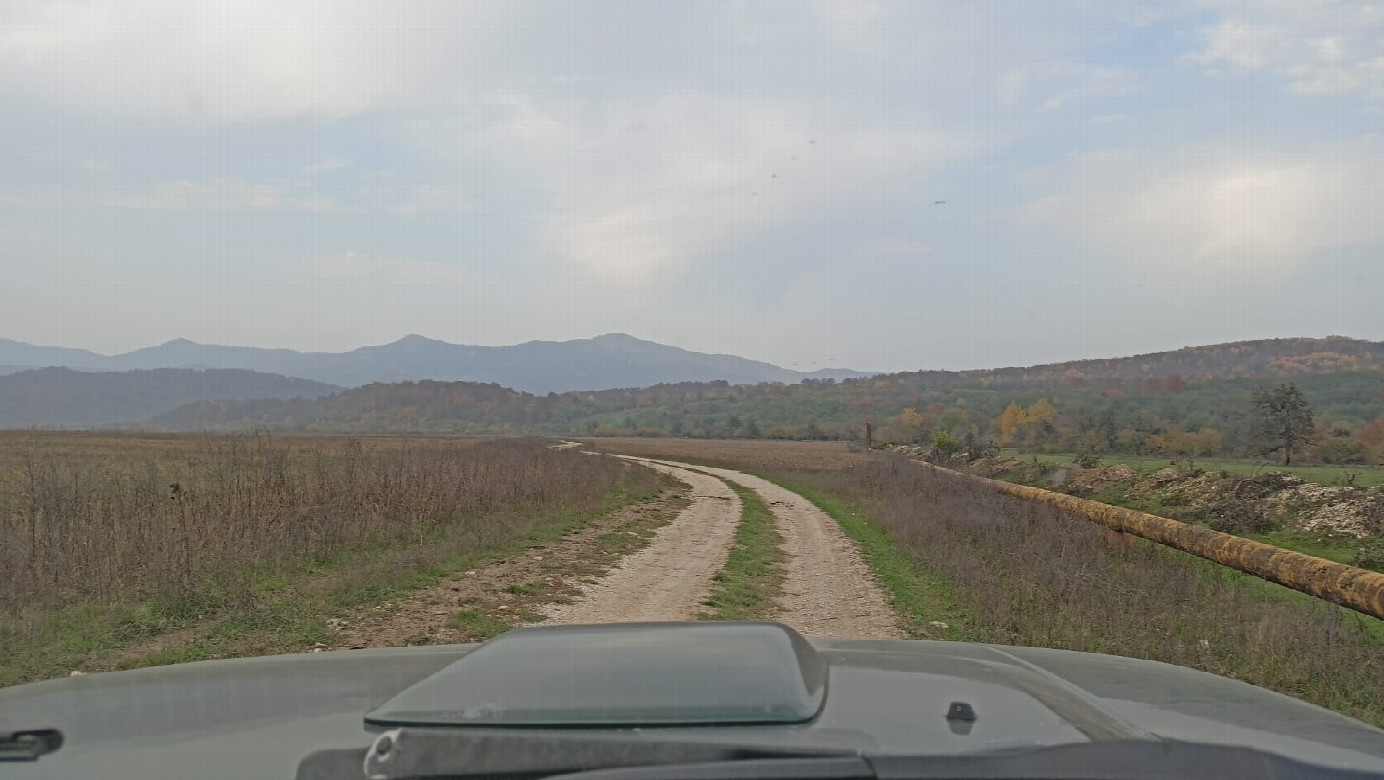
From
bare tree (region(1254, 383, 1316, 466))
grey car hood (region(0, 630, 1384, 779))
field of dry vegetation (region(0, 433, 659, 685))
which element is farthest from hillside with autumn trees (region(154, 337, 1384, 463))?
grey car hood (region(0, 630, 1384, 779))

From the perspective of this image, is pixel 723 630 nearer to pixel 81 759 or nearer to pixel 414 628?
pixel 81 759

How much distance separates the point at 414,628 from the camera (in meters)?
9.82

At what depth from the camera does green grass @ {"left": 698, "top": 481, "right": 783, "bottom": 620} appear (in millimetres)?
11555

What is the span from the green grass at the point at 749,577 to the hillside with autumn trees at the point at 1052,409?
9470mm

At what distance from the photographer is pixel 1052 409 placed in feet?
264

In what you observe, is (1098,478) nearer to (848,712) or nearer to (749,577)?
(749,577)

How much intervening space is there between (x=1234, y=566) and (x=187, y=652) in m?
11.3

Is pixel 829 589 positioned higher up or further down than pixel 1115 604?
further down

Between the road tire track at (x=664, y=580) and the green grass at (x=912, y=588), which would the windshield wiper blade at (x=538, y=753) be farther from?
the road tire track at (x=664, y=580)

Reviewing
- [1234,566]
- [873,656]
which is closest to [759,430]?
[1234,566]

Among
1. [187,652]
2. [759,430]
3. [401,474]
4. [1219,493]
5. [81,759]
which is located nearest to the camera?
[81,759]

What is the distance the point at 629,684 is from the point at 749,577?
1231cm

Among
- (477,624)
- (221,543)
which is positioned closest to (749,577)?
(477,624)

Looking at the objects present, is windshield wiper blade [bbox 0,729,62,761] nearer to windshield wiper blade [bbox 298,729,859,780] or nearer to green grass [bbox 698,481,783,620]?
windshield wiper blade [bbox 298,729,859,780]
